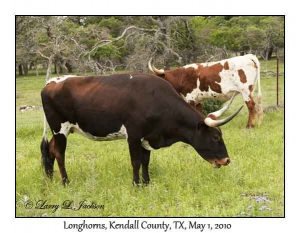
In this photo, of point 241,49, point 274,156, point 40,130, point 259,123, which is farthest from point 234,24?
point 274,156

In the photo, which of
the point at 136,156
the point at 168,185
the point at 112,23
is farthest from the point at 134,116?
the point at 112,23

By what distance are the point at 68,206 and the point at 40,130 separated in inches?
215

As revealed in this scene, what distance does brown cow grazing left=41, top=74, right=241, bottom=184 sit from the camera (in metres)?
5.34

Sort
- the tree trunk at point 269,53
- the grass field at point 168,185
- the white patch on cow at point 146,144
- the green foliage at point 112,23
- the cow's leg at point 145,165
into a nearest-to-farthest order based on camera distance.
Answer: the grass field at point 168,185, the white patch on cow at point 146,144, the cow's leg at point 145,165, the green foliage at point 112,23, the tree trunk at point 269,53

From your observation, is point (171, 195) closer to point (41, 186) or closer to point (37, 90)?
point (41, 186)

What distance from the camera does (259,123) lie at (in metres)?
9.50

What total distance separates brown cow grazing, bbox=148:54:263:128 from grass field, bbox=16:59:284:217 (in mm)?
1921

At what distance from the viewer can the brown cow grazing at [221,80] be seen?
9492mm

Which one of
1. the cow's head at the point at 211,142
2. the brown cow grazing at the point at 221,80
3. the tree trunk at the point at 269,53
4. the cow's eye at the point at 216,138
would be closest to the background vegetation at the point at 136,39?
the tree trunk at the point at 269,53

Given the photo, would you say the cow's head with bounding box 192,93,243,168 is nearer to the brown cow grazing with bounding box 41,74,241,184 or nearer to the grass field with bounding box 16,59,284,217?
the brown cow grazing with bounding box 41,74,241,184

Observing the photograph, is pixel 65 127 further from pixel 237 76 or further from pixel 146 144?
pixel 237 76

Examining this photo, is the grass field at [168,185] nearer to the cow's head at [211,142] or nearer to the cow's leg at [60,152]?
the cow's leg at [60,152]

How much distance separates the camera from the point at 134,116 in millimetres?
5301

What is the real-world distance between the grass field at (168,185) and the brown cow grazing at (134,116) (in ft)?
1.11
